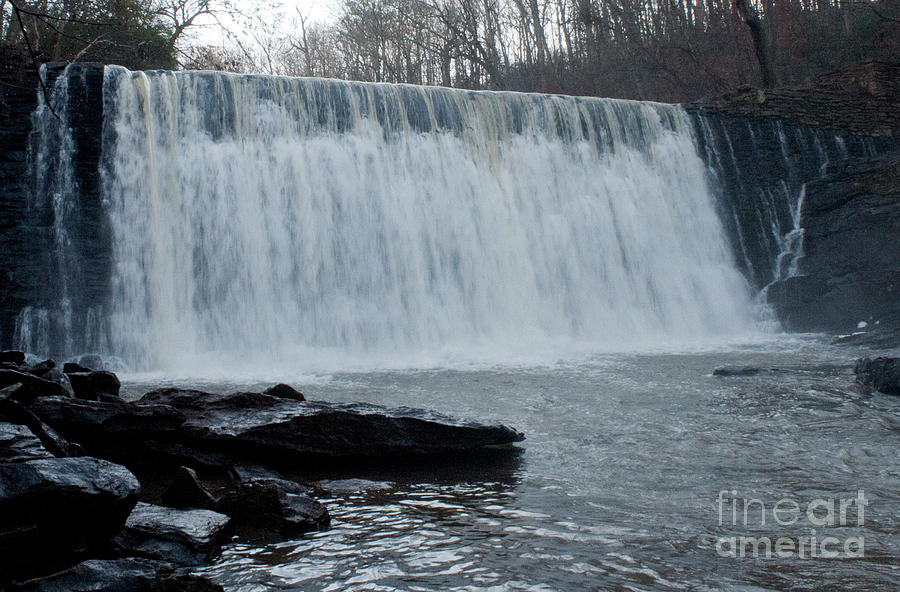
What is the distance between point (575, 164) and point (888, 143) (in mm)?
8049

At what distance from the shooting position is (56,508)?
2965 millimetres

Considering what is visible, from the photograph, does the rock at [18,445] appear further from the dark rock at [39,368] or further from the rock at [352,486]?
the dark rock at [39,368]

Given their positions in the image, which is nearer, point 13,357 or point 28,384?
point 28,384

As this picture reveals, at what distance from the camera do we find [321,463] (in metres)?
5.23

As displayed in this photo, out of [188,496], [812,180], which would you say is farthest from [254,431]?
[812,180]

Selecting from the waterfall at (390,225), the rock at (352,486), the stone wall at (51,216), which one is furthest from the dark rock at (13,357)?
the stone wall at (51,216)

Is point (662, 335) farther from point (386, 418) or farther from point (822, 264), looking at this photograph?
point (386, 418)

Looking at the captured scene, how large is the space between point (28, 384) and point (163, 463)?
100cm

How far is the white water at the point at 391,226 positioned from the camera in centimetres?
1262

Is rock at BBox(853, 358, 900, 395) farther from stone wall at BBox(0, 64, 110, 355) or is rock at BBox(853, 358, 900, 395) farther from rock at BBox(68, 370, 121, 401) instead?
stone wall at BBox(0, 64, 110, 355)

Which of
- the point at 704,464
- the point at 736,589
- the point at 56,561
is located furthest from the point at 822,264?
the point at 56,561

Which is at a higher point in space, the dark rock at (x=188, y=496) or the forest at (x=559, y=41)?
the forest at (x=559, y=41)

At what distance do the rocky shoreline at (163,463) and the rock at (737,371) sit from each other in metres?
4.82

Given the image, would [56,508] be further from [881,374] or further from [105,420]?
[881,374]
